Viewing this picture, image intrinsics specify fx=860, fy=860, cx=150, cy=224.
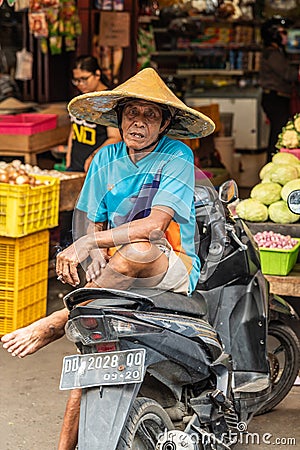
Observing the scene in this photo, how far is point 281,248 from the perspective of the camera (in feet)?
15.6

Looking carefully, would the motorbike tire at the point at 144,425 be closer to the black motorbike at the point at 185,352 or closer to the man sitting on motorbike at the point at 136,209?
the black motorbike at the point at 185,352

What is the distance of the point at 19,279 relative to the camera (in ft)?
17.7

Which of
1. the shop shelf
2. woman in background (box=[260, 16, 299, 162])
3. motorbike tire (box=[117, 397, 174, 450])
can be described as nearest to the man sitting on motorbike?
motorbike tire (box=[117, 397, 174, 450])

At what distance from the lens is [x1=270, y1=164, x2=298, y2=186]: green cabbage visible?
5266 mm

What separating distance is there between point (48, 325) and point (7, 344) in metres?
0.18

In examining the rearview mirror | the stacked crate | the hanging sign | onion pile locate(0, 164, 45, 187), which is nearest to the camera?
the rearview mirror

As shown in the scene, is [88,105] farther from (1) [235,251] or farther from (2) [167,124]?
(1) [235,251]

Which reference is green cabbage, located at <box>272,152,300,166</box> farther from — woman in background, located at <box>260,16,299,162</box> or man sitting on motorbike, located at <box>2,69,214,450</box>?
woman in background, located at <box>260,16,299,162</box>

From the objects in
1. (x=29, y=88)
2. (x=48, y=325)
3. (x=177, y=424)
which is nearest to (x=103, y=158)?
(x=48, y=325)

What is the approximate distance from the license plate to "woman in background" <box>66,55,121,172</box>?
348 centimetres

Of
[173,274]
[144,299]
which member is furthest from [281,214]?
[144,299]

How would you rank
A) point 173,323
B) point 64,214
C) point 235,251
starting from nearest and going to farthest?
point 173,323 → point 235,251 → point 64,214

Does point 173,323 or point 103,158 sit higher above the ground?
point 103,158

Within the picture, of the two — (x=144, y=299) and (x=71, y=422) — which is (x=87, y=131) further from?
(x=144, y=299)
